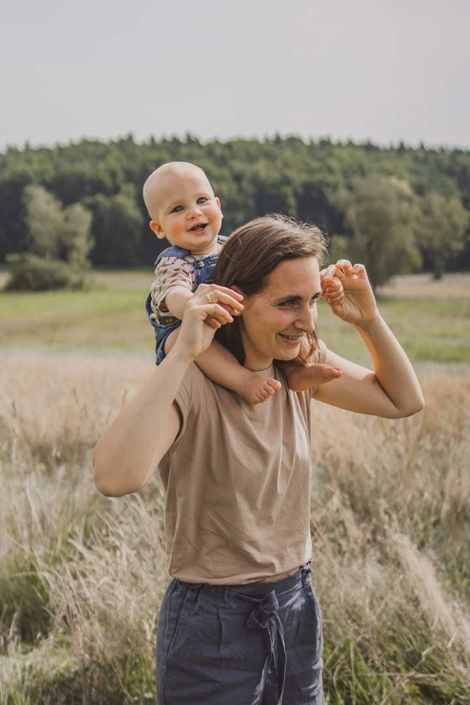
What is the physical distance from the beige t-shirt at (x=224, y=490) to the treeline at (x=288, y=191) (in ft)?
38.4

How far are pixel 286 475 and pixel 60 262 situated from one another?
1543cm

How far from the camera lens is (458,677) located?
7.95 feet

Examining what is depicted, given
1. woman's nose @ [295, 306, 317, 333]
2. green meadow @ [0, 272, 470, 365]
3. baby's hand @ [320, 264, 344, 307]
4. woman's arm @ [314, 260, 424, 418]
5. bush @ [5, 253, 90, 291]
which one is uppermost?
baby's hand @ [320, 264, 344, 307]

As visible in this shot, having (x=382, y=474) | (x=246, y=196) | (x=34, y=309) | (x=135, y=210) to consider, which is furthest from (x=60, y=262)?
(x=382, y=474)

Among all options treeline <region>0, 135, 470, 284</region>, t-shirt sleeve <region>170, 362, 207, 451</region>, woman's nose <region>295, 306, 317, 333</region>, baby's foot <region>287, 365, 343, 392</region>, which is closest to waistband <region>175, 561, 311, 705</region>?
t-shirt sleeve <region>170, 362, 207, 451</region>

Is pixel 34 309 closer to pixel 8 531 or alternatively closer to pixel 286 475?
pixel 8 531

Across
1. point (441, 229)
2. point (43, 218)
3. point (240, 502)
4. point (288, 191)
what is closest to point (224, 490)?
point (240, 502)

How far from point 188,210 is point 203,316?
0.44 metres

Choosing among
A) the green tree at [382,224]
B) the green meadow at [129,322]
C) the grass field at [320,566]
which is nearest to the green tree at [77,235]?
the green meadow at [129,322]

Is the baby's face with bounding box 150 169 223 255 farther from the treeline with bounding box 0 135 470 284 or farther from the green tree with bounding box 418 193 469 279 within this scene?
the green tree with bounding box 418 193 469 279

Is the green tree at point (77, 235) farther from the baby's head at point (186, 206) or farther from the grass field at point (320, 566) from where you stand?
the baby's head at point (186, 206)

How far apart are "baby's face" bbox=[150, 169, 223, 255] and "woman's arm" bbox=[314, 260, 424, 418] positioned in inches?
13.3

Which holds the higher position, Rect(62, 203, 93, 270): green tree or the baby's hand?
the baby's hand

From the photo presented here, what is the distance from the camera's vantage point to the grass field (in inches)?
97.0
